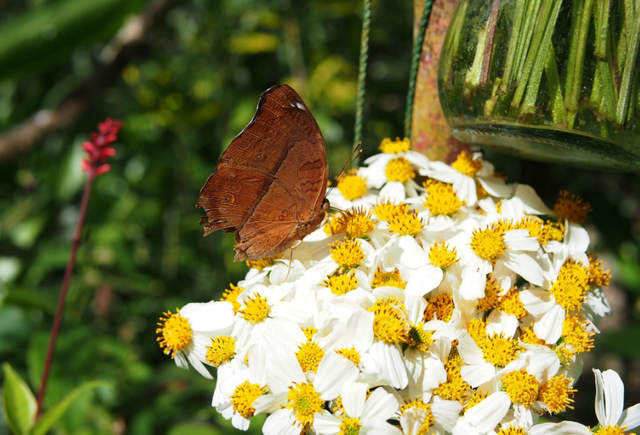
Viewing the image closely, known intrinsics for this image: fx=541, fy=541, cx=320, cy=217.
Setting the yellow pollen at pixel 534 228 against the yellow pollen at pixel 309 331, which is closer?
the yellow pollen at pixel 309 331

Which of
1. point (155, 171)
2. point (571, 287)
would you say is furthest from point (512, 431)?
point (155, 171)

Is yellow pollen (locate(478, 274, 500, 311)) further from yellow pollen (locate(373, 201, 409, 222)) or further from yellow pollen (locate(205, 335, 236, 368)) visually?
yellow pollen (locate(205, 335, 236, 368))

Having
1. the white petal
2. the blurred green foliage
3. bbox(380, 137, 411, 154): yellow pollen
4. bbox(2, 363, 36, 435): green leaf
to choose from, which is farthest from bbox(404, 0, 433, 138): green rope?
bbox(2, 363, 36, 435): green leaf

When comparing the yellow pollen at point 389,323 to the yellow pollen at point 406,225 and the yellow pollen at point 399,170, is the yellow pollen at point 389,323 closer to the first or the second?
the yellow pollen at point 406,225

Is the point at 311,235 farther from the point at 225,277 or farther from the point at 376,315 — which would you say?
the point at 225,277

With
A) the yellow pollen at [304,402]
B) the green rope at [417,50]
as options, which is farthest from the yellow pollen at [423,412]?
the green rope at [417,50]

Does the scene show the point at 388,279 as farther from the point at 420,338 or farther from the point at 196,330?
the point at 196,330

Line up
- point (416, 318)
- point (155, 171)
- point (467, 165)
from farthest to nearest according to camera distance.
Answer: point (155, 171) < point (467, 165) < point (416, 318)

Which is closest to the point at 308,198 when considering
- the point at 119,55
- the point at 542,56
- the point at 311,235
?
the point at 311,235
